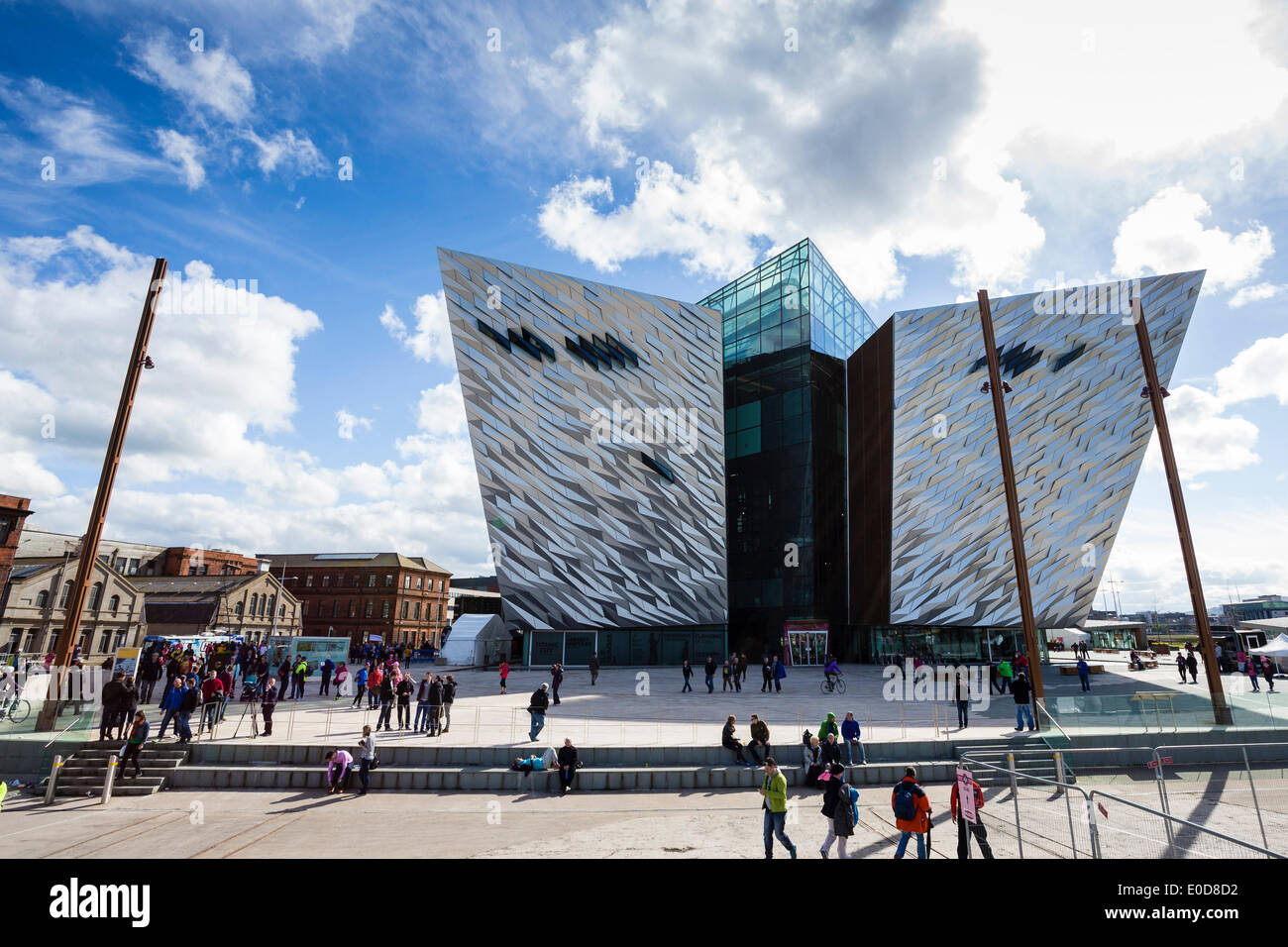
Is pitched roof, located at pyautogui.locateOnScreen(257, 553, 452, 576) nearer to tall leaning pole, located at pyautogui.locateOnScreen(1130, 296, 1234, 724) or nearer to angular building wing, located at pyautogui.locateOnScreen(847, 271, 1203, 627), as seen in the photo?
angular building wing, located at pyautogui.locateOnScreen(847, 271, 1203, 627)

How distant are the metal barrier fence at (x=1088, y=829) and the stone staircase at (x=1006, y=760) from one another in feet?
6.05

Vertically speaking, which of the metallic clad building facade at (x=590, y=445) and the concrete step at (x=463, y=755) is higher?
the metallic clad building facade at (x=590, y=445)

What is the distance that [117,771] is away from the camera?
44.9 ft

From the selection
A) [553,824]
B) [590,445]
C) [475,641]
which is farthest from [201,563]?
[553,824]

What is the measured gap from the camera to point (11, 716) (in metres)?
15.0

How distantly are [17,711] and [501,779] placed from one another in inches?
470

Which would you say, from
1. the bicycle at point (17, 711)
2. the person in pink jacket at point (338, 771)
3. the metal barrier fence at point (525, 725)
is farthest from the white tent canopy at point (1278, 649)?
the bicycle at point (17, 711)

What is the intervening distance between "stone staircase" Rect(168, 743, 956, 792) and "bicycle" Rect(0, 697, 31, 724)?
427 cm

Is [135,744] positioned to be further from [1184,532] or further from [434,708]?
[1184,532]

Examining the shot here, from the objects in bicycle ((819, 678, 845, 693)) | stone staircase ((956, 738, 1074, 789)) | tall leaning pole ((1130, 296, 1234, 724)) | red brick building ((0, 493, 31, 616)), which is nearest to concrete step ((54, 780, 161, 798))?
stone staircase ((956, 738, 1074, 789))

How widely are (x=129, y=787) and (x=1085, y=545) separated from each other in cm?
4383

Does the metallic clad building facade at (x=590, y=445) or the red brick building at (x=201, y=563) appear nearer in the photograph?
the metallic clad building facade at (x=590, y=445)

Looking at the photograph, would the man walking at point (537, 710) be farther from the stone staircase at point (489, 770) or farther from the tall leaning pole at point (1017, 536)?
the tall leaning pole at point (1017, 536)

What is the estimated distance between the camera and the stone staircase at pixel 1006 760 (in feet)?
44.0
